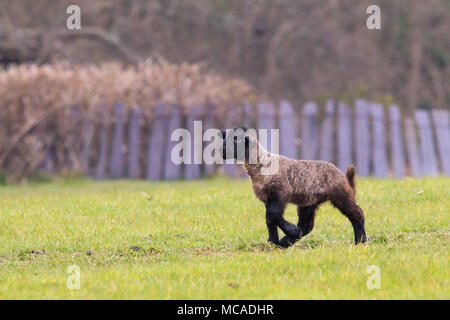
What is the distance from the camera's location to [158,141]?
15273mm

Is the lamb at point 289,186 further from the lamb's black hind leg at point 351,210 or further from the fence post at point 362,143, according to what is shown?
the fence post at point 362,143

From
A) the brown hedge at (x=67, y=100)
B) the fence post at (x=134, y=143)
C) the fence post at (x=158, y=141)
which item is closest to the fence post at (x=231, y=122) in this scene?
the brown hedge at (x=67, y=100)

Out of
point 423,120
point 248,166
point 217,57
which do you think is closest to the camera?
point 248,166

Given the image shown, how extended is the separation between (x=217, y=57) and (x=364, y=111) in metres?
8.29

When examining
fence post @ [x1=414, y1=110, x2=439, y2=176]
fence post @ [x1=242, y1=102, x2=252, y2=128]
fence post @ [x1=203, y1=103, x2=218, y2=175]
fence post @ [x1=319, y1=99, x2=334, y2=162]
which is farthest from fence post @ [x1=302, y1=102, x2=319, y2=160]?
fence post @ [x1=414, y1=110, x2=439, y2=176]

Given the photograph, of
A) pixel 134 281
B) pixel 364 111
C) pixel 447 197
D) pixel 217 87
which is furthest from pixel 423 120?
pixel 134 281

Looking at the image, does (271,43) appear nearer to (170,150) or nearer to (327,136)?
(327,136)

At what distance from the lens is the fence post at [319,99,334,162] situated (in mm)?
15297

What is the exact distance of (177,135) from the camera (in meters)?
15.0

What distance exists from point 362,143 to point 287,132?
5.44 feet

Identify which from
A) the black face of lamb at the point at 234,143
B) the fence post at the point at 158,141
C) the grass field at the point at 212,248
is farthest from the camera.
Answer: the fence post at the point at 158,141

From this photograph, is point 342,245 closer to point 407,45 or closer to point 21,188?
point 21,188

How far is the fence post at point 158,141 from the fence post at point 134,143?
282 millimetres

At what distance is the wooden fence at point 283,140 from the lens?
15211mm
